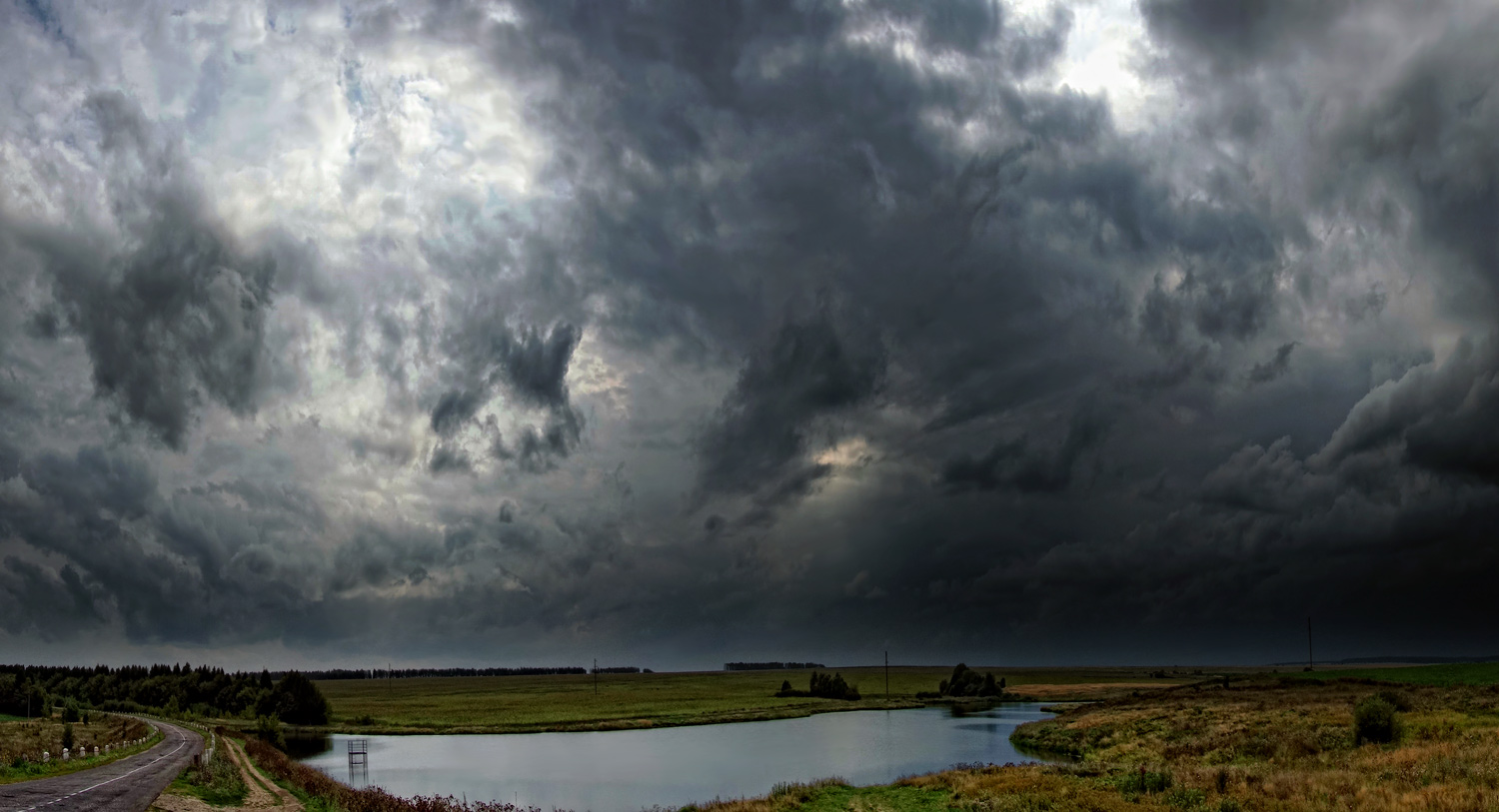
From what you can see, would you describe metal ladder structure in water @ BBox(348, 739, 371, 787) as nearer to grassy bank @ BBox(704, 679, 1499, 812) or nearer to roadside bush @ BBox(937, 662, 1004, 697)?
grassy bank @ BBox(704, 679, 1499, 812)

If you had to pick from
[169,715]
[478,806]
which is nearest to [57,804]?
[478,806]

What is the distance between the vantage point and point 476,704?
154 m

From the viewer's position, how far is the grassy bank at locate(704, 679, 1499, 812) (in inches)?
1141

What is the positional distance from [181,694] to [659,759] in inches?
4832

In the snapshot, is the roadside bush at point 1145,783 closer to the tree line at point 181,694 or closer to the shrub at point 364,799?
the shrub at point 364,799

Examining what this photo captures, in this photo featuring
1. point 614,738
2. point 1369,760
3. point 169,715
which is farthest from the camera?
point 169,715

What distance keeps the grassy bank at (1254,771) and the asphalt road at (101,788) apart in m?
22.0

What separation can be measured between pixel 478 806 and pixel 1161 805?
2811 centimetres

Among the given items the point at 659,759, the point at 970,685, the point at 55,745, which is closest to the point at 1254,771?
the point at 659,759

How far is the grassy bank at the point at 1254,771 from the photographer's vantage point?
2898 centimetres

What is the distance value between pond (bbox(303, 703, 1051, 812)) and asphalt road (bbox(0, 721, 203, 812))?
13070 mm

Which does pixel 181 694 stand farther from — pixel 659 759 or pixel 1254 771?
pixel 1254 771

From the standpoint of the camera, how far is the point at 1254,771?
120 ft

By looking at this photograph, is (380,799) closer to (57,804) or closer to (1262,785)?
(57,804)
